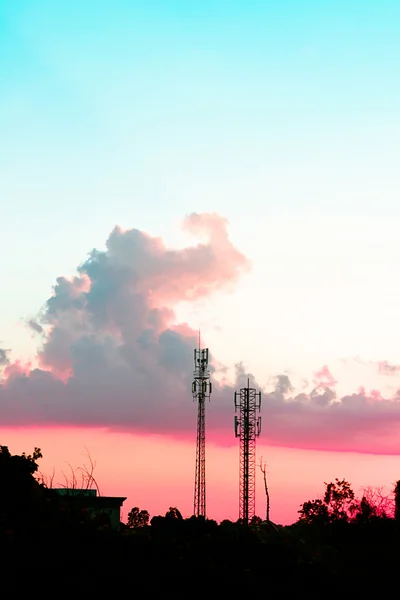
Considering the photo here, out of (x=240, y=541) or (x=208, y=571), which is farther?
(x=240, y=541)

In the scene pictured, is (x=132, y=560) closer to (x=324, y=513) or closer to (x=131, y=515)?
(x=324, y=513)

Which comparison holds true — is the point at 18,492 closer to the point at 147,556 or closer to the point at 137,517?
the point at 147,556

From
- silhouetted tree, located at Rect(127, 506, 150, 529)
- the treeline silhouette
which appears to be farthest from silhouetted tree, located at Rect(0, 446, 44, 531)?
silhouetted tree, located at Rect(127, 506, 150, 529)

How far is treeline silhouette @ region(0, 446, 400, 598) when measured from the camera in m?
Result: 29.5

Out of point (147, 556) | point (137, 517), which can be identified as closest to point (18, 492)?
Result: point (147, 556)

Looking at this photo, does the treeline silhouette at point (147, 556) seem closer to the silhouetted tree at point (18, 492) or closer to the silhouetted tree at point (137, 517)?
the silhouetted tree at point (18, 492)

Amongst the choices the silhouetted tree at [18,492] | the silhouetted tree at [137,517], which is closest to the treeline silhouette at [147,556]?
the silhouetted tree at [18,492]

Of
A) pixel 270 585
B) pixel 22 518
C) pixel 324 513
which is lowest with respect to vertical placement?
pixel 270 585

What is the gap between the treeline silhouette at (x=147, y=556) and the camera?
2948 centimetres

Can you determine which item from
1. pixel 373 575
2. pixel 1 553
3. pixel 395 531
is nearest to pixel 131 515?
pixel 395 531

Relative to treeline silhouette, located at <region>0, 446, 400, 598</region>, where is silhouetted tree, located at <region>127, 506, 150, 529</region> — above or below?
above

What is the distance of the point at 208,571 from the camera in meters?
31.6

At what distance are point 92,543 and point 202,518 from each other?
26.3ft

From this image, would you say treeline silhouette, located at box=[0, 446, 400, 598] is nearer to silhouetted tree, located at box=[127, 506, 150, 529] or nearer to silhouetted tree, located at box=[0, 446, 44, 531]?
silhouetted tree, located at box=[0, 446, 44, 531]
